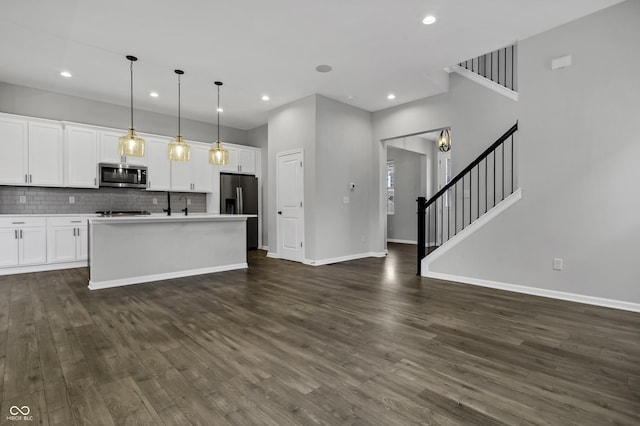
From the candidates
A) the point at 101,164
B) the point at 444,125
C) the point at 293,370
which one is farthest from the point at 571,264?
the point at 101,164

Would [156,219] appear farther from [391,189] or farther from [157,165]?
[391,189]

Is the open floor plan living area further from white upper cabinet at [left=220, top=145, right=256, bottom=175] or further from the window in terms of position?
the window

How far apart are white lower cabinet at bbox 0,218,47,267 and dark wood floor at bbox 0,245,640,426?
1.83 m

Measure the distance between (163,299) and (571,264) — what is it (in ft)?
15.4

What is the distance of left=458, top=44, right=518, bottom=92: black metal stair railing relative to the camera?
507cm

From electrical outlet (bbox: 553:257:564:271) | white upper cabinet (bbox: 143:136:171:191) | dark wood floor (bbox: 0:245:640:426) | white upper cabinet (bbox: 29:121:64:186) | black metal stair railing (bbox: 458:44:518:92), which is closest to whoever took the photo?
dark wood floor (bbox: 0:245:640:426)

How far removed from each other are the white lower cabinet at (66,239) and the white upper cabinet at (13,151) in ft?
2.82

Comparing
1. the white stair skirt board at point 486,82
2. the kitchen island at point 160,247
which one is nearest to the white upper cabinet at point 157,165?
the kitchen island at point 160,247

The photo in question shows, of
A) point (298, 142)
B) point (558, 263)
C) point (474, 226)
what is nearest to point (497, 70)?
point (474, 226)

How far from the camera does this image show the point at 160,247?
465cm

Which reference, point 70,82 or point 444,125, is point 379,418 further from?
point 70,82

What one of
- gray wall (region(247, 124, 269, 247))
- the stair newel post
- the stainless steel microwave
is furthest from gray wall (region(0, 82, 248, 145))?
the stair newel post

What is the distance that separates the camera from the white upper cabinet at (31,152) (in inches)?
202

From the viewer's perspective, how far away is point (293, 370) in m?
2.03
